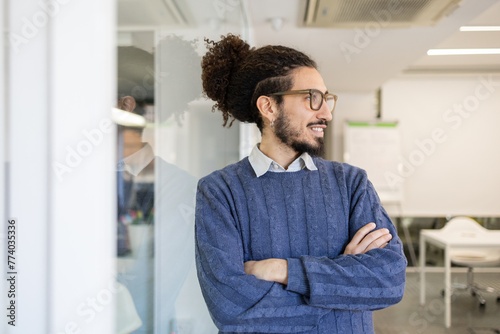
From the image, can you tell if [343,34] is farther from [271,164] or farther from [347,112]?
[347,112]

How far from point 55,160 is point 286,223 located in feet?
2.32

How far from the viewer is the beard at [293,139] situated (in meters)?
1.23

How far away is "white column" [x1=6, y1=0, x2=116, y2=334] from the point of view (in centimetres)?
63

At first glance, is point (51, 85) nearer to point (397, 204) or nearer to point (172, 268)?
point (172, 268)

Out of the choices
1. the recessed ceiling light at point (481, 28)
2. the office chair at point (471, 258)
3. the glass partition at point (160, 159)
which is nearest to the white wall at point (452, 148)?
the office chair at point (471, 258)

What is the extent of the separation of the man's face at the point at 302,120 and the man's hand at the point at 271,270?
13.8 inches

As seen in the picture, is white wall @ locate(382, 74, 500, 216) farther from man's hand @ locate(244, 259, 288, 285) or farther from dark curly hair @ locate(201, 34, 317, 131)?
man's hand @ locate(244, 259, 288, 285)

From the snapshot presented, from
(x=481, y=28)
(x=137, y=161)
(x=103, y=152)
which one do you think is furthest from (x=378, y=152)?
(x=103, y=152)

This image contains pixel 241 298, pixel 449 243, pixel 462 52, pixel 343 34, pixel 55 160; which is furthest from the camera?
pixel 462 52

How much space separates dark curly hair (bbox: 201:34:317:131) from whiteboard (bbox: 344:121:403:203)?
A: 5.28 metres

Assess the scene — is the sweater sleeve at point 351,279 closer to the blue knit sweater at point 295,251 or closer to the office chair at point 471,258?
the blue knit sweater at point 295,251

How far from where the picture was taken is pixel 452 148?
661cm

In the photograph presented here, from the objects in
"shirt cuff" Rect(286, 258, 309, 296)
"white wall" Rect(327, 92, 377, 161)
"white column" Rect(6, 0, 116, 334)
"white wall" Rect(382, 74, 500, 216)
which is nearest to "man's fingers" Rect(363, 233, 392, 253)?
"shirt cuff" Rect(286, 258, 309, 296)

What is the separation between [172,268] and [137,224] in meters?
0.40
